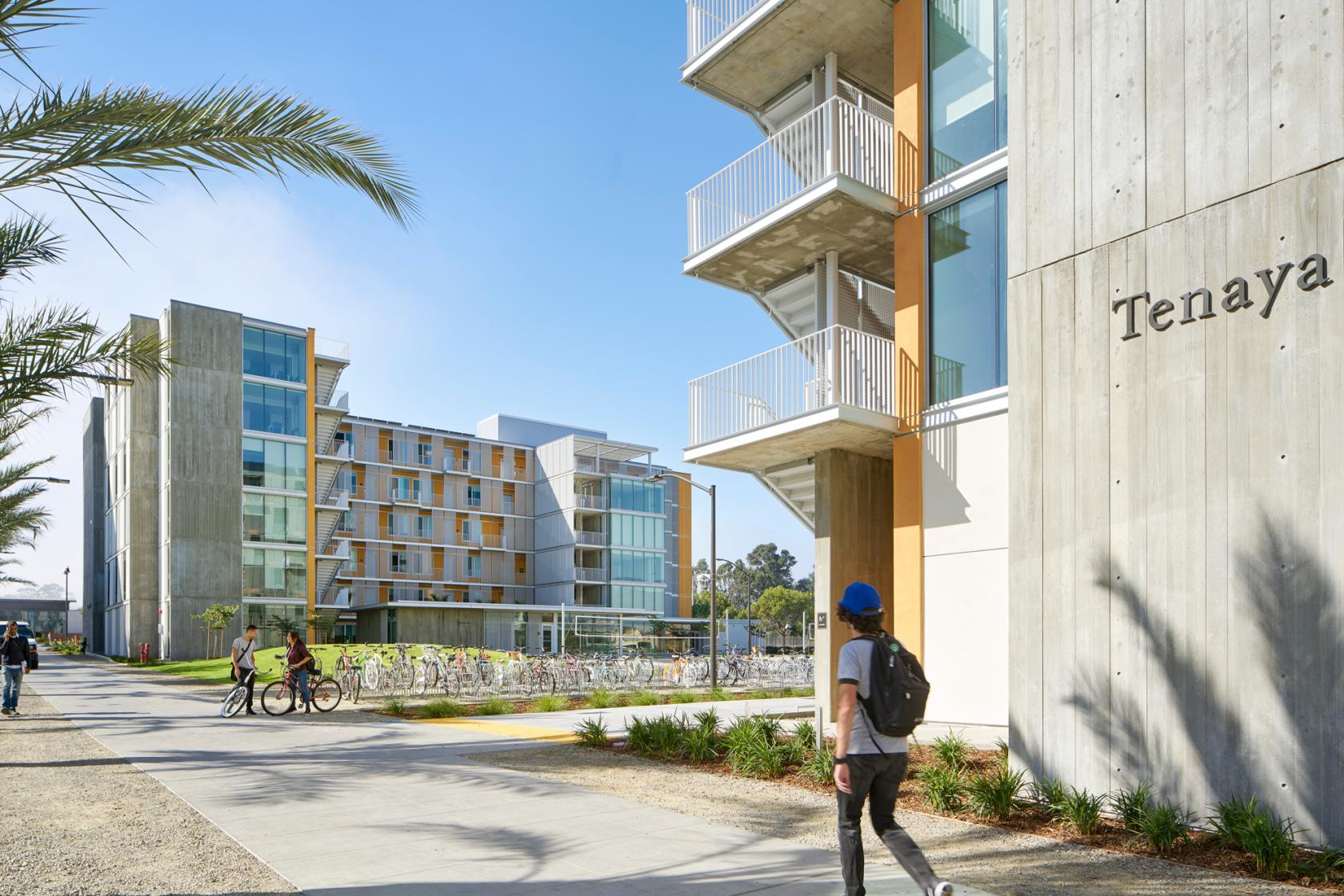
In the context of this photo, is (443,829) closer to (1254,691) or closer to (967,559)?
(1254,691)

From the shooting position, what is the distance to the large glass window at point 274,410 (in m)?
57.6

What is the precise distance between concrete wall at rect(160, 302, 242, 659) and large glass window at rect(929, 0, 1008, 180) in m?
48.9

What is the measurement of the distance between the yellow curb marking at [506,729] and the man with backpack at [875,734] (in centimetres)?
939

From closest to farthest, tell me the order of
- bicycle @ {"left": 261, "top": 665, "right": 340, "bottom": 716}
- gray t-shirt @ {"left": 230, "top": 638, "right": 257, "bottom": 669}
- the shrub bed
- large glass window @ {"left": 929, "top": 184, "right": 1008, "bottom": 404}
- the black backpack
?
the black backpack → the shrub bed → large glass window @ {"left": 929, "top": 184, "right": 1008, "bottom": 404} → gray t-shirt @ {"left": 230, "top": 638, "right": 257, "bottom": 669} → bicycle @ {"left": 261, "top": 665, "right": 340, "bottom": 716}

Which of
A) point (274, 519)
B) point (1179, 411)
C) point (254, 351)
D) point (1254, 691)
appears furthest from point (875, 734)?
point (254, 351)

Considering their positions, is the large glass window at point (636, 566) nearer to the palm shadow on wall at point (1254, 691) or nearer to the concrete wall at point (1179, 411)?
the concrete wall at point (1179, 411)

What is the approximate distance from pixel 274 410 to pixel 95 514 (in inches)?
1328

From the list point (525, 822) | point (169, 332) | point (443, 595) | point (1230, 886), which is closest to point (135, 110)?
point (525, 822)

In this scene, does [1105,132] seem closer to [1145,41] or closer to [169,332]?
[1145,41]

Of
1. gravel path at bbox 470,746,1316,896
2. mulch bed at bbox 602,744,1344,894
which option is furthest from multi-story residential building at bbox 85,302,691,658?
mulch bed at bbox 602,744,1344,894

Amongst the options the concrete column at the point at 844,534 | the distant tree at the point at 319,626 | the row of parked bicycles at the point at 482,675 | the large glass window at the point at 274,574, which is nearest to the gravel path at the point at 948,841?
the concrete column at the point at 844,534

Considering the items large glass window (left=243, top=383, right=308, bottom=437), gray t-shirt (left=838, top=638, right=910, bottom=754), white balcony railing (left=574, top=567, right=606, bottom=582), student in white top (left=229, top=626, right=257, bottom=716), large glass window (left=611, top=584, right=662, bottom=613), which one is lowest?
large glass window (left=611, top=584, right=662, bottom=613)

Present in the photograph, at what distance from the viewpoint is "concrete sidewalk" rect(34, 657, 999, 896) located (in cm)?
646

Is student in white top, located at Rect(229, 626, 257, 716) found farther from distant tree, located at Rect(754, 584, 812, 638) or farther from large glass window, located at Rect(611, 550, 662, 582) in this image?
distant tree, located at Rect(754, 584, 812, 638)
